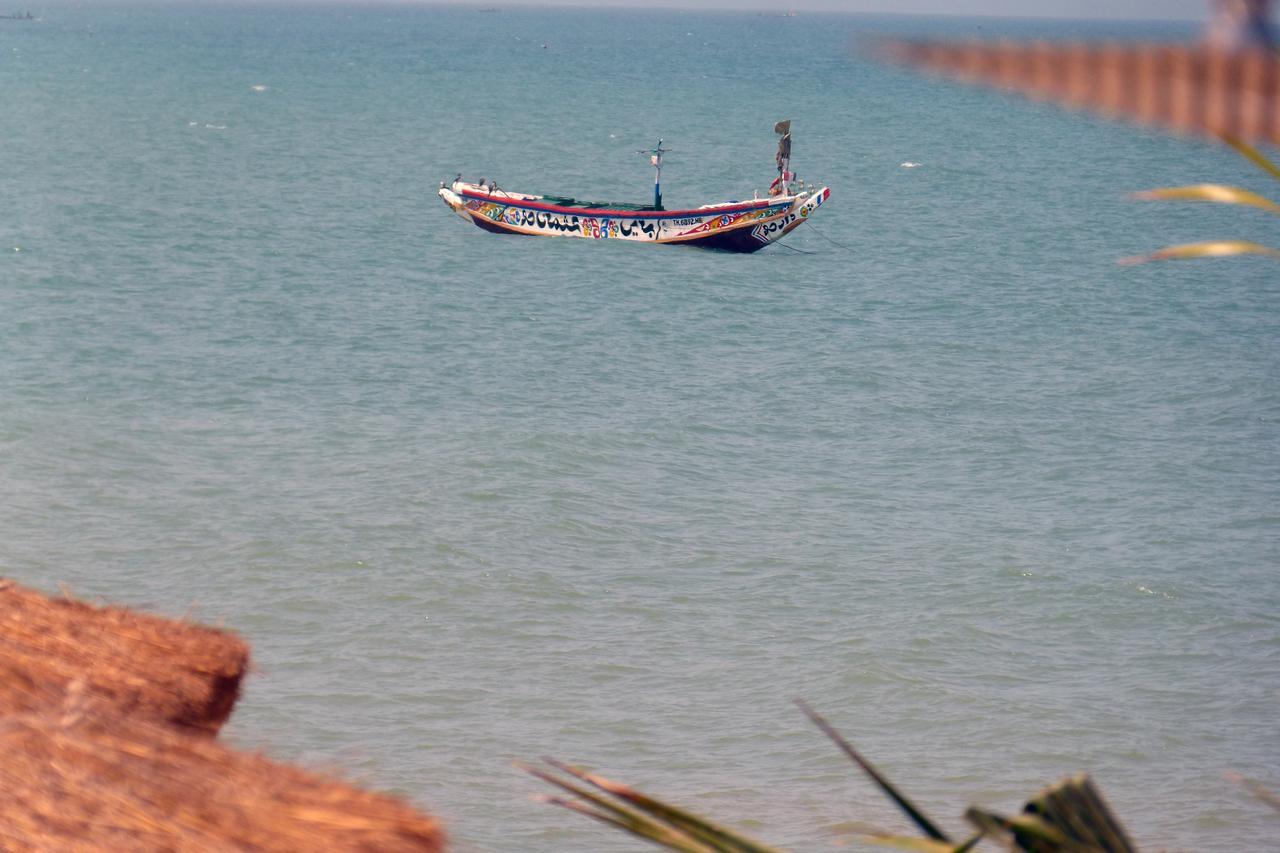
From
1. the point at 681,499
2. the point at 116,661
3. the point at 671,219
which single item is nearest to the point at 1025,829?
the point at 116,661

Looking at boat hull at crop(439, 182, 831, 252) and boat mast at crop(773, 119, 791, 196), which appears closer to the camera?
boat mast at crop(773, 119, 791, 196)

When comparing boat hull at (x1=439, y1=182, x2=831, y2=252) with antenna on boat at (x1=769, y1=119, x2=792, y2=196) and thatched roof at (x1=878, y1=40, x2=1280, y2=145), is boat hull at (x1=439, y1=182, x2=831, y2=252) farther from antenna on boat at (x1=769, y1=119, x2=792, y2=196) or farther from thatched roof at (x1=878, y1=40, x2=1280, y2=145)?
thatched roof at (x1=878, y1=40, x2=1280, y2=145)

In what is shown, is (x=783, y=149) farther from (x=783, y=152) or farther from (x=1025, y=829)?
(x=1025, y=829)

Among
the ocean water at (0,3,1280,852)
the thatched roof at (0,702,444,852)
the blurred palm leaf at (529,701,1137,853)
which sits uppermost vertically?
the blurred palm leaf at (529,701,1137,853)

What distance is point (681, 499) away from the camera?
71.3ft

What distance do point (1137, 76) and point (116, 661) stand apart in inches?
155

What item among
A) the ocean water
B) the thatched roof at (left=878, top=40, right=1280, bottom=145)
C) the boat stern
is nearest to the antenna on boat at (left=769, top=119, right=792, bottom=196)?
the ocean water

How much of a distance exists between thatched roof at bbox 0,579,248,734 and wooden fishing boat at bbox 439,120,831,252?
38304 millimetres

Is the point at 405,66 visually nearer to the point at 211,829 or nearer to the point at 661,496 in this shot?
the point at 661,496

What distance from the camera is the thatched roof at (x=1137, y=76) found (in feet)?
3.11

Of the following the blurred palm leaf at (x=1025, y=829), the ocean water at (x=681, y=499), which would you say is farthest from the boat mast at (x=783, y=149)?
the blurred palm leaf at (x=1025, y=829)

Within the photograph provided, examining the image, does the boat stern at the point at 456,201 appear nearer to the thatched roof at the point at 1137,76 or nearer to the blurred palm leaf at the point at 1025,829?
the blurred palm leaf at the point at 1025,829

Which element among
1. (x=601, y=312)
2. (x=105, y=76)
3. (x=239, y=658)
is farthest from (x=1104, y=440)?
(x=105, y=76)

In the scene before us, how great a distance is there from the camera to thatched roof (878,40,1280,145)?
95cm
